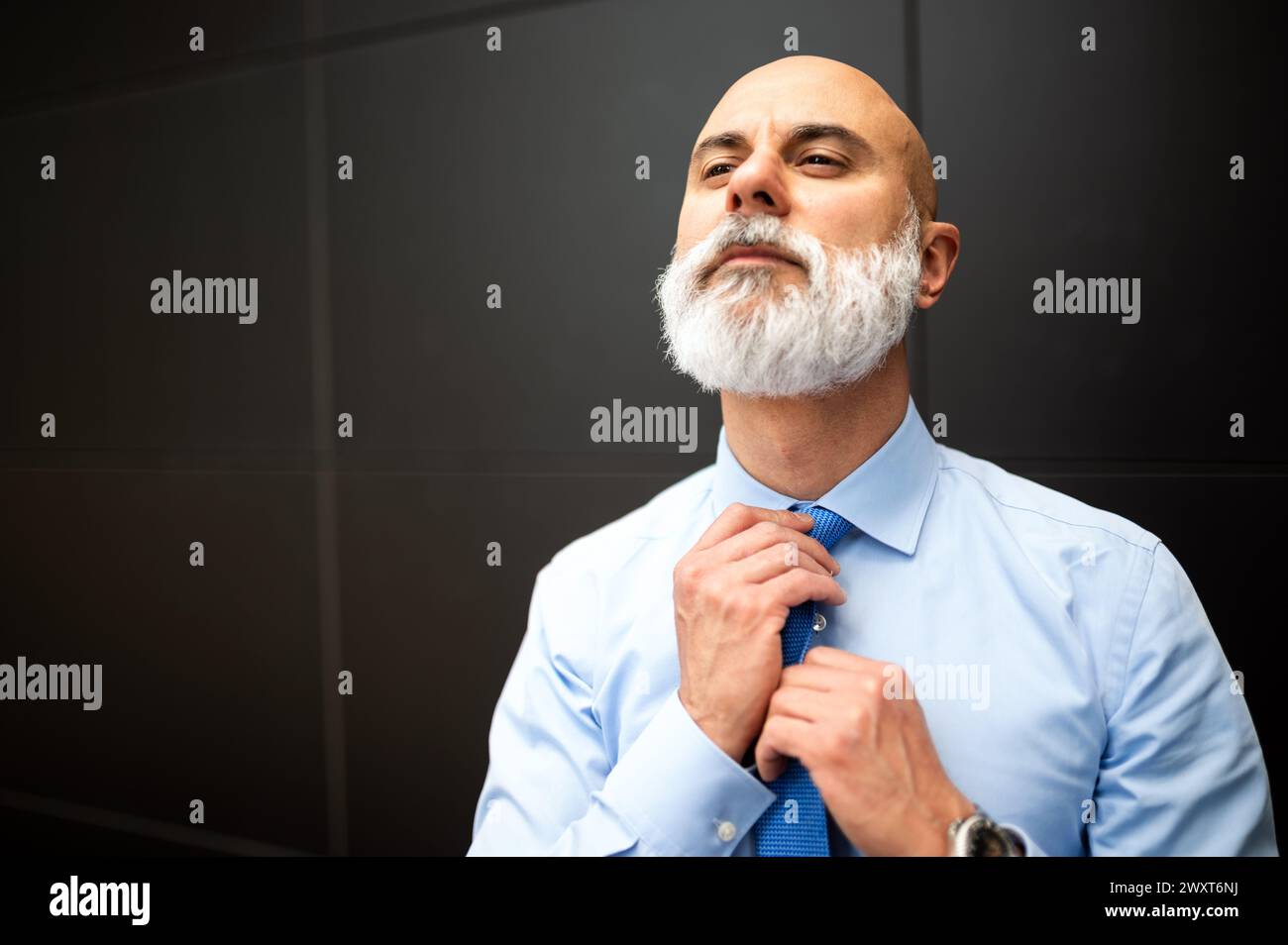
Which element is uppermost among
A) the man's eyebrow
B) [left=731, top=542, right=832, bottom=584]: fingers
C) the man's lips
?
the man's eyebrow

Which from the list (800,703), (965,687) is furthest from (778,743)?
(965,687)

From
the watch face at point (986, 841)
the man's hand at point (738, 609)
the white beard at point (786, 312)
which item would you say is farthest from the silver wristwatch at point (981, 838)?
the white beard at point (786, 312)

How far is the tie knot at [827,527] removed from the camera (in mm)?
1256

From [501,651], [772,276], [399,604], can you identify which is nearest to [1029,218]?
[772,276]

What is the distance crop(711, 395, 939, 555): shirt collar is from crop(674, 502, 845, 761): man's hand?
104 mm

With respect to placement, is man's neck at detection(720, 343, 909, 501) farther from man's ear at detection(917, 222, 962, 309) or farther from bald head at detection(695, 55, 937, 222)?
bald head at detection(695, 55, 937, 222)

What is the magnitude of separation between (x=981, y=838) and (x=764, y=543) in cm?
46

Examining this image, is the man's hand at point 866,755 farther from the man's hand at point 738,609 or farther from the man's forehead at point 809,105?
the man's forehead at point 809,105

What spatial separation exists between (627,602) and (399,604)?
0.58 metres

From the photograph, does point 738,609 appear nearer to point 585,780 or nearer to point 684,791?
point 684,791

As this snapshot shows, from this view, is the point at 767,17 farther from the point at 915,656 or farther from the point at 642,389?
the point at 915,656

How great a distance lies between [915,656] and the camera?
1226 mm

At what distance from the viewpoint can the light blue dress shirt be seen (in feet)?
3.79

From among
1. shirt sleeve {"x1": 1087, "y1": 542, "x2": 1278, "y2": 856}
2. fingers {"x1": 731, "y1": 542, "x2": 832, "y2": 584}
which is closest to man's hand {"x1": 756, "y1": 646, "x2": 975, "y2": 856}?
fingers {"x1": 731, "y1": 542, "x2": 832, "y2": 584}
